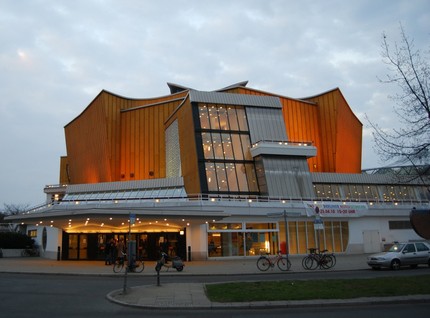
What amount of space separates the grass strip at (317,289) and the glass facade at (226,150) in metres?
23.1

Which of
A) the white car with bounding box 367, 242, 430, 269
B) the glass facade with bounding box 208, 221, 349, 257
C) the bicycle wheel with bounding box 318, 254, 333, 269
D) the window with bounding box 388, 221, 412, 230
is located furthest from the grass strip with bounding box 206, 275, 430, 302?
the window with bounding box 388, 221, 412, 230

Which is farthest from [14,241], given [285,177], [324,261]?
[324,261]

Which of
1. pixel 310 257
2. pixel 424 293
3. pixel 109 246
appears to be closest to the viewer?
pixel 424 293

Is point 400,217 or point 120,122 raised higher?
point 120,122

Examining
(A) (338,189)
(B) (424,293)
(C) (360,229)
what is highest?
(A) (338,189)

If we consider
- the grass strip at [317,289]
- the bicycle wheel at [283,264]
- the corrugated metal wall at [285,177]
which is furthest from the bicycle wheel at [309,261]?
the corrugated metal wall at [285,177]

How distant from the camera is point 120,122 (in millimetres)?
56094

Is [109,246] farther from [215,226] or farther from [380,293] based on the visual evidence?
[380,293]

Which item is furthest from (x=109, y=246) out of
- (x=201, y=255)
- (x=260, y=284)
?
(x=260, y=284)

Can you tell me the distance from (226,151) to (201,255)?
12.3 meters

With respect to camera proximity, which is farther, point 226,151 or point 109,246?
point 226,151

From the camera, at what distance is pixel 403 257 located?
80.1ft

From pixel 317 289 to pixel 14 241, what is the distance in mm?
43041

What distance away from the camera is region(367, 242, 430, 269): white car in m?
23.9
